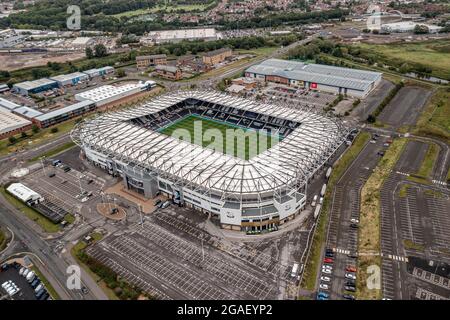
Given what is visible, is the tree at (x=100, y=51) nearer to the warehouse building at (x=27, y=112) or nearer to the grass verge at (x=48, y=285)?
the warehouse building at (x=27, y=112)

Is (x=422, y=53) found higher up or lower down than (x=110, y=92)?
higher up

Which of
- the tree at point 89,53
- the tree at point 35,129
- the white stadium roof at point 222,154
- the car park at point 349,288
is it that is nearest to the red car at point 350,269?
the car park at point 349,288

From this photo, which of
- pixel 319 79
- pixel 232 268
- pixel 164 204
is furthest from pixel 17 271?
pixel 319 79

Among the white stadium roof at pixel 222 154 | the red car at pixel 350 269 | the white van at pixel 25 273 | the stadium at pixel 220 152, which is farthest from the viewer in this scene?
the white stadium roof at pixel 222 154

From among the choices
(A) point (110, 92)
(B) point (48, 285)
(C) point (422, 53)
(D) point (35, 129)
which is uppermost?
(C) point (422, 53)

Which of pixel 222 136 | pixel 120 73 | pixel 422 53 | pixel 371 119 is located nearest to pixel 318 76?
pixel 371 119

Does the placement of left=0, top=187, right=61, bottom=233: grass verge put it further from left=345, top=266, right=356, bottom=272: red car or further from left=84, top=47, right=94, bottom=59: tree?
left=84, top=47, right=94, bottom=59: tree

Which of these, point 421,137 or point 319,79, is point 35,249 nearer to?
point 421,137

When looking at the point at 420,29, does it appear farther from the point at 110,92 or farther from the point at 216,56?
the point at 110,92
